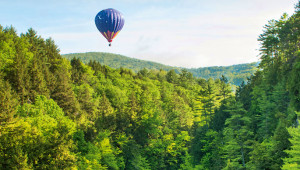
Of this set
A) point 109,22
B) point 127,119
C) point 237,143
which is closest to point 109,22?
point 109,22

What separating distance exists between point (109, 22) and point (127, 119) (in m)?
21.1

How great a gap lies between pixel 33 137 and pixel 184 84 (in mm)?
79831

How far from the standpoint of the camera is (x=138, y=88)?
7012 cm

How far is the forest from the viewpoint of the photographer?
941 inches

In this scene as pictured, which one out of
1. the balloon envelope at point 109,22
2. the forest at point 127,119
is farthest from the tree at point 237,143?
the balloon envelope at point 109,22

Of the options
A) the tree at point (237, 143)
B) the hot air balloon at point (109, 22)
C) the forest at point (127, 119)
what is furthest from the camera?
the hot air balloon at point (109, 22)

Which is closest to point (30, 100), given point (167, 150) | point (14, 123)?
point (14, 123)

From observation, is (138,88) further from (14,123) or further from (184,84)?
(14,123)

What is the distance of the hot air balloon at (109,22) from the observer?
44.9 meters

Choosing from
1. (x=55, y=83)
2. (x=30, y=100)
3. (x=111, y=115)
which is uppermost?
(x=55, y=83)

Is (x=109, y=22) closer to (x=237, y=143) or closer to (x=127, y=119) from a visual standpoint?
(x=127, y=119)

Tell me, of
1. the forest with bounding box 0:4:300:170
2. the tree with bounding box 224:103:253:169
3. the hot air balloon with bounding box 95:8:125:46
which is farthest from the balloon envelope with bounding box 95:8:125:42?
the tree with bounding box 224:103:253:169

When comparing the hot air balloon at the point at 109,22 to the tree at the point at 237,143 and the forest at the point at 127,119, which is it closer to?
the forest at the point at 127,119

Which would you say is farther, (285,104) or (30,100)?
(285,104)
